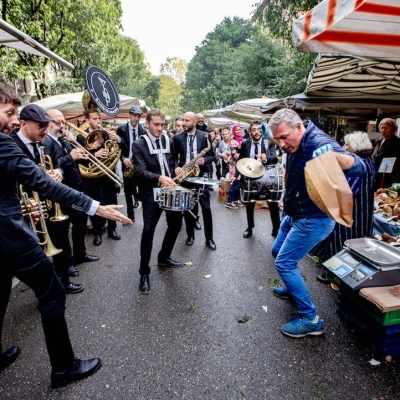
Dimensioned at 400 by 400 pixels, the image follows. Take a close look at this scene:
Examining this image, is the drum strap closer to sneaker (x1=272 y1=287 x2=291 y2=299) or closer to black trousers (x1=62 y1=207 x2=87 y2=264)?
black trousers (x1=62 y1=207 x2=87 y2=264)

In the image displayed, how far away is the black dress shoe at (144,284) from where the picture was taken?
11.5 ft

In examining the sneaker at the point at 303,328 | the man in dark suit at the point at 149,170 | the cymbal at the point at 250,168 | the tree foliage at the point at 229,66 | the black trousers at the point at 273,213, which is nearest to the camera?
the sneaker at the point at 303,328

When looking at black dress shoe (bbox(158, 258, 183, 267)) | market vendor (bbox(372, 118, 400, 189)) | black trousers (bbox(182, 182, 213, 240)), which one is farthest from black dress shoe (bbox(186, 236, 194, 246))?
market vendor (bbox(372, 118, 400, 189))

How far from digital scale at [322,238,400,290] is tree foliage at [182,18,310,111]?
17.6m

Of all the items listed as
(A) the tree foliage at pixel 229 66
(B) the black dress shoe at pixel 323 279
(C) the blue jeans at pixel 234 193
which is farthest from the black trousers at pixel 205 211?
(A) the tree foliage at pixel 229 66

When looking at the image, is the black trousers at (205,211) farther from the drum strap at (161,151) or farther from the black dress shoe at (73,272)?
the black dress shoe at (73,272)

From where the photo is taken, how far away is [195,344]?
8.65ft

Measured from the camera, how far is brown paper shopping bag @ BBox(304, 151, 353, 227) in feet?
6.22

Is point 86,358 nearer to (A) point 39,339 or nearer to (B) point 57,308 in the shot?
(A) point 39,339

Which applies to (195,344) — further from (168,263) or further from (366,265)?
(366,265)

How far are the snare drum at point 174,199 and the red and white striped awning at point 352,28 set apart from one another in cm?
192

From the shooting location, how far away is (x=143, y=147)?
11.5 ft

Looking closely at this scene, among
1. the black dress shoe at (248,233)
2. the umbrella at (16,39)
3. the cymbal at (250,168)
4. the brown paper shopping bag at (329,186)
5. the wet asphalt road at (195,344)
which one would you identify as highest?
the umbrella at (16,39)

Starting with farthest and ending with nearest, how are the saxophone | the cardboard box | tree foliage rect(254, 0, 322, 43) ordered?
the cardboard box → tree foliage rect(254, 0, 322, 43) → the saxophone
